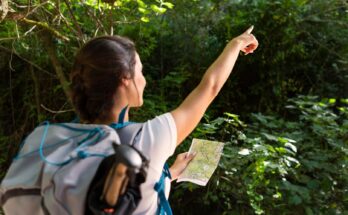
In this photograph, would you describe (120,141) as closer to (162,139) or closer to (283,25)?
(162,139)

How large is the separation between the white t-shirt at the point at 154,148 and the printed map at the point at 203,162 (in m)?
0.45

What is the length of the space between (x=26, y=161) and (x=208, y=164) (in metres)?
0.74

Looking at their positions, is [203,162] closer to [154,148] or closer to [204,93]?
[204,93]

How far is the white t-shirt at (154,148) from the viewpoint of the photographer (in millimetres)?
1085

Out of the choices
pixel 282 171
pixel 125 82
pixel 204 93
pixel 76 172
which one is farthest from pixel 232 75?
pixel 76 172

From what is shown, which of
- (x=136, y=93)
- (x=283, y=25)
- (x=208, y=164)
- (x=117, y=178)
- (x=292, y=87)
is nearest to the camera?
(x=117, y=178)

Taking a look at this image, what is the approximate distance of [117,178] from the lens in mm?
855

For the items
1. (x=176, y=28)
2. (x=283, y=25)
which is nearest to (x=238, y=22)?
(x=283, y=25)

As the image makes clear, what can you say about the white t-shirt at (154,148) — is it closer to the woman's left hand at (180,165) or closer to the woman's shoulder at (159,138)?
the woman's shoulder at (159,138)

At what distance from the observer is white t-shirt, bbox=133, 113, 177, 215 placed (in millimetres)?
1085

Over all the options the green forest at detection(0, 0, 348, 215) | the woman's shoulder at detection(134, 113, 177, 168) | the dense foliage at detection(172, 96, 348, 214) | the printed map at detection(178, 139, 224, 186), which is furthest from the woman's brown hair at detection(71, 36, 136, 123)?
the green forest at detection(0, 0, 348, 215)

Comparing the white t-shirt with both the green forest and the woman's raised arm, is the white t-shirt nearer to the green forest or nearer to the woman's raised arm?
the woman's raised arm

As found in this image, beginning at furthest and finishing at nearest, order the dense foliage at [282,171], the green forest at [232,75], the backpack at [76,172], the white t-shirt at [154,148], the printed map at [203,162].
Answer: the green forest at [232,75], the dense foliage at [282,171], the printed map at [203,162], the white t-shirt at [154,148], the backpack at [76,172]

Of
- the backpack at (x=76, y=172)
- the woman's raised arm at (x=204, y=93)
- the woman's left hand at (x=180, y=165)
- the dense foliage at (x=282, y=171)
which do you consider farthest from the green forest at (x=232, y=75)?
the backpack at (x=76, y=172)
